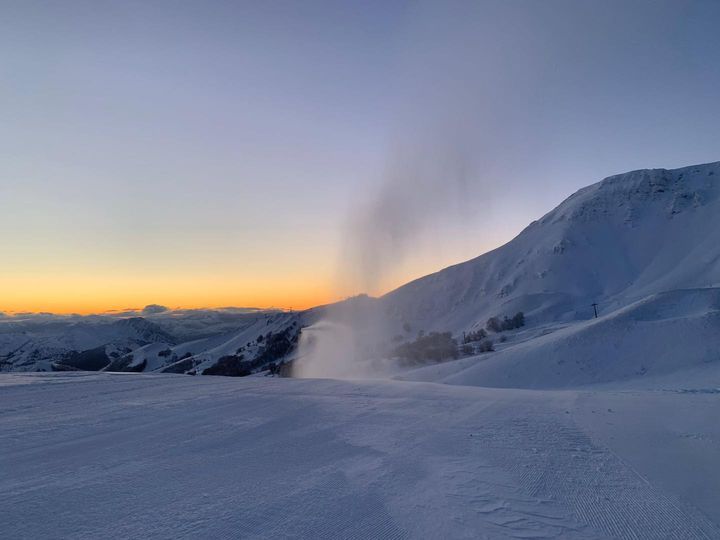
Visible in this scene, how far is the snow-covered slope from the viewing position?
4599 inches

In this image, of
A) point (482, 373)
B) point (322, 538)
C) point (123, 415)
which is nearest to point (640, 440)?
point (322, 538)

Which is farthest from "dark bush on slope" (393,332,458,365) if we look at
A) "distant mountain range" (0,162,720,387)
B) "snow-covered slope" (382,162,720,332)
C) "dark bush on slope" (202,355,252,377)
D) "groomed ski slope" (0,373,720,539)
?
"dark bush on slope" (202,355,252,377)

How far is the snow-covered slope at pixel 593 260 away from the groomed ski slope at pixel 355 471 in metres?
93.8

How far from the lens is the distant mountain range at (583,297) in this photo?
1404 inches

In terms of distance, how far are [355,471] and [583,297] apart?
13062 cm

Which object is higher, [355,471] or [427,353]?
[427,353]

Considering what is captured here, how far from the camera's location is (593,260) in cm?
14300

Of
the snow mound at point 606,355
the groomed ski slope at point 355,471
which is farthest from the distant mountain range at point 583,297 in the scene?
the groomed ski slope at point 355,471

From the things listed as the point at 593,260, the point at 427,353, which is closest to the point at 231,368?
the point at 427,353

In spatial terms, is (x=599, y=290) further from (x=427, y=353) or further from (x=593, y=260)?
(x=427, y=353)

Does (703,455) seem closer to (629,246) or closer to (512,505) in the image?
(512,505)

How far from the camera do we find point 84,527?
4523mm

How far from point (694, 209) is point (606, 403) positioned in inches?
7163

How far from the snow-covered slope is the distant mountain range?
517 millimetres
